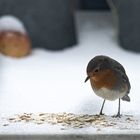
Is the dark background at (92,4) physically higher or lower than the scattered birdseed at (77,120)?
higher

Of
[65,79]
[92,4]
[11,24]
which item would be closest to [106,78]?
[65,79]

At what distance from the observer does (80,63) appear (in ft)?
15.9

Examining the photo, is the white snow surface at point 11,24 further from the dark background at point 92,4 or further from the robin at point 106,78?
the robin at point 106,78

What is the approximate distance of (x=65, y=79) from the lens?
4.31 m

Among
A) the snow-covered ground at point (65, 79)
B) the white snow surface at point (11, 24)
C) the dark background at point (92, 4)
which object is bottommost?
the snow-covered ground at point (65, 79)

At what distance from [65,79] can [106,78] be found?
153cm

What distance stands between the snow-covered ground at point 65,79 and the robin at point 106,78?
17 cm

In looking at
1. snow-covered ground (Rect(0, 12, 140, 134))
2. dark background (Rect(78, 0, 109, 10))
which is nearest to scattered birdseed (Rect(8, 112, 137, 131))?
snow-covered ground (Rect(0, 12, 140, 134))

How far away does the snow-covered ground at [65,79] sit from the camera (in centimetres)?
320

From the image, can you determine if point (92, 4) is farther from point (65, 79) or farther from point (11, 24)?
point (65, 79)

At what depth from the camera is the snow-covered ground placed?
3197mm

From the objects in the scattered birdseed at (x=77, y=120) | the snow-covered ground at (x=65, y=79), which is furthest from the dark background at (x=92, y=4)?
the scattered birdseed at (x=77, y=120)

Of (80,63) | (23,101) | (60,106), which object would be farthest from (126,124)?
(80,63)

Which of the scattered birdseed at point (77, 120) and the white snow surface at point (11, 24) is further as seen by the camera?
the white snow surface at point (11, 24)
